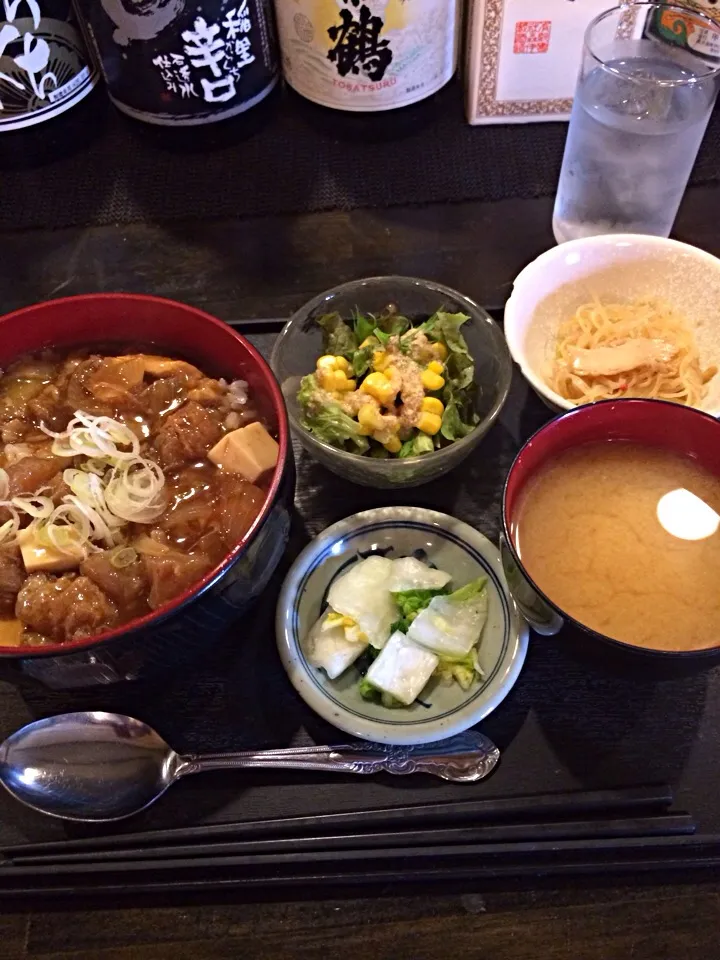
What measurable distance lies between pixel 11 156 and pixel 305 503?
1428 millimetres

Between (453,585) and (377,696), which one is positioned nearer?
(377,696)

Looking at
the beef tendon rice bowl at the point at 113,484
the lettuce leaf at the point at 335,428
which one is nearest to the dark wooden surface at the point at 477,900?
the lettuce leaf at the point at 335,428

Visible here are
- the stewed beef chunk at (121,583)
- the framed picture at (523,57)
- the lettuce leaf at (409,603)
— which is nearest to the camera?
the stewed beef chunk at (121,583)

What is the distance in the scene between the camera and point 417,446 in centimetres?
125

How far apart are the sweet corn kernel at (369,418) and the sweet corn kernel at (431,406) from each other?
0.08 meters

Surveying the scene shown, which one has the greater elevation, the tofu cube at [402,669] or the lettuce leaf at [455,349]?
the lettuce leaf at [455,349]

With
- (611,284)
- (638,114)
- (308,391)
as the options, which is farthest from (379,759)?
(638,114)

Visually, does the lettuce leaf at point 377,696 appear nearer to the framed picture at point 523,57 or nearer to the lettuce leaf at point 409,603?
the lettuce leaf at point 409,603

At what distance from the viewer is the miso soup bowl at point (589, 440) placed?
101 centimetres

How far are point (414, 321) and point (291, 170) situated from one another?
745mm

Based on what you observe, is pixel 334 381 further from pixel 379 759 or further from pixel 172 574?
pixel 379 759

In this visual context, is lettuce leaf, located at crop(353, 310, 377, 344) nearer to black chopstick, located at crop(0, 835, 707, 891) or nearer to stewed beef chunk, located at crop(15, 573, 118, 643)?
stewed beef chunk, located at crop(15, 573, 118, 643)

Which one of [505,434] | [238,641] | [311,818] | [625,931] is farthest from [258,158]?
[625,931]

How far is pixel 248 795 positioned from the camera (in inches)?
41.3
